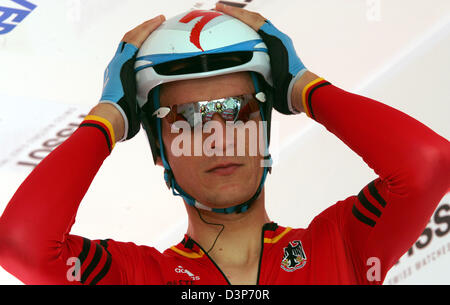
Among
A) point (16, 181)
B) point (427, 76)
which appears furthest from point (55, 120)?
point (427, 76)

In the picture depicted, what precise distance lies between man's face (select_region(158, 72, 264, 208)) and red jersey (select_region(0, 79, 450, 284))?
0.17 meters

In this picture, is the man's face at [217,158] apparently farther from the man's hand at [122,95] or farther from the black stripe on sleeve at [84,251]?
the black stripe on sleeve at [84,251]

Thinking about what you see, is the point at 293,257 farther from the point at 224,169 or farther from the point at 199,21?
the point at 199,21

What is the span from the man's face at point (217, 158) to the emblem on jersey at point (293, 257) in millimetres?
186

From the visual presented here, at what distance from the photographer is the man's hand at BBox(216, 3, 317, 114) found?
6.10 feet

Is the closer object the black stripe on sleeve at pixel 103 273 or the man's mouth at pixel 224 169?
the black stripe on sleeve at pixel 103 273

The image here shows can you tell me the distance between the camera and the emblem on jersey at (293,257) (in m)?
1.79

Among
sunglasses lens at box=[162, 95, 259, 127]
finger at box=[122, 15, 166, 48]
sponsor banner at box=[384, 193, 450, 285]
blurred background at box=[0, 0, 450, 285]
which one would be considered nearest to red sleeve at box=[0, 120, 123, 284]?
sunglasses lens at box=[162, 95, 259, 127]

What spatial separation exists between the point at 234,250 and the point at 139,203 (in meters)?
1.18

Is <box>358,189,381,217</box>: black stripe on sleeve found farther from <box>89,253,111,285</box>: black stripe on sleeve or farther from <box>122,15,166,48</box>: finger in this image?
<box>122,15,166,48</box>: finger

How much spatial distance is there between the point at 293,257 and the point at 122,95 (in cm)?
65

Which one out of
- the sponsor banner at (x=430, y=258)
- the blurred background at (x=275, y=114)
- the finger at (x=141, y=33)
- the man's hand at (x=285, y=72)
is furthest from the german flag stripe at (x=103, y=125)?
the sponsor banner at (x=430, y=258)
